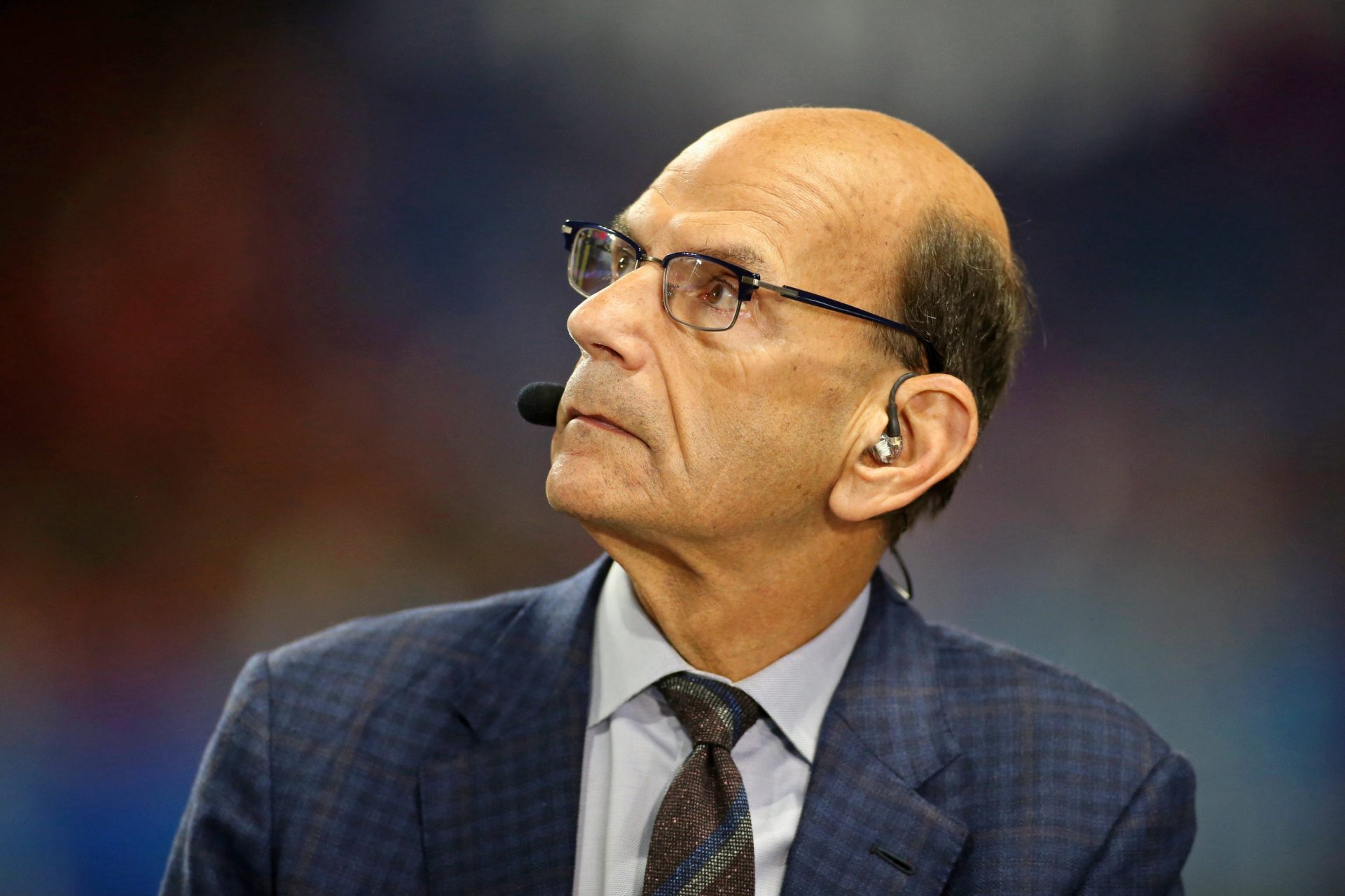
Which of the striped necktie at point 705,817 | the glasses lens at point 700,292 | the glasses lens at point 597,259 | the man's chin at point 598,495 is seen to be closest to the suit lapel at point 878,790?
the striped necktie at point 705,817

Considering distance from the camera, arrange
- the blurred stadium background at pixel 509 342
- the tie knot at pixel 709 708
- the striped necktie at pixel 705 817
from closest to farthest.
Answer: the striped necktie at pixel 705 817 → the tie knot at pixel 709 708 → the blurred stadium background at pixel 509 342

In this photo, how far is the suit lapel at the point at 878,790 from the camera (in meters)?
1.80

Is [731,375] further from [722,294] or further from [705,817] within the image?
[705,817]

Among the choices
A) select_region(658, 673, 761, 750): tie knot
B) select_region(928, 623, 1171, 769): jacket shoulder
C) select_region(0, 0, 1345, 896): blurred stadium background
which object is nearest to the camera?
select_region(658, 673, 761, 750): tie knot

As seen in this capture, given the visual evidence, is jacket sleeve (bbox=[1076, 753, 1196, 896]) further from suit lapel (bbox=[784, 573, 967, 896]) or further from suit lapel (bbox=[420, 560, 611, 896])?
suit lapel (bbox=[420, 560, 611, 896])

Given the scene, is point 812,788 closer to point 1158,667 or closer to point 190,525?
point 1158,667

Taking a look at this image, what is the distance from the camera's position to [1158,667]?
9.20 ft

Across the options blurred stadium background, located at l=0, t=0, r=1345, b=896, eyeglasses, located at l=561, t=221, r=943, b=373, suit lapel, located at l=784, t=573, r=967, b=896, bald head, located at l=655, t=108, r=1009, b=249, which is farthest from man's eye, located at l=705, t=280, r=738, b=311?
blurred stadium background, located at l=0, t=0, r=1345, b=896

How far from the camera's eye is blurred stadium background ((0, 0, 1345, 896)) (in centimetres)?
245

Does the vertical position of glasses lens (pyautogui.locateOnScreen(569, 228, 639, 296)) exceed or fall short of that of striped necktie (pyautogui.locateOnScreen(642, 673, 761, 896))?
it exceeds it

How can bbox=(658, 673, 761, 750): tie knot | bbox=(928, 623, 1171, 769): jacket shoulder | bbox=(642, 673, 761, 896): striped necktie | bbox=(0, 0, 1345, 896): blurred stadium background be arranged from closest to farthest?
bbox=(642, 673, 761, 896): striped necktie < bbox=(658, 673, 761, 750): tie knot < bbox=(928, 623, 1171, 769): jacket shoulder < bbox=(0, 0, 1345, 896): blurred stadium background

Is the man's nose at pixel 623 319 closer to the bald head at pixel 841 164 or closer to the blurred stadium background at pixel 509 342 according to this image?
the bald head at pixel 841 164

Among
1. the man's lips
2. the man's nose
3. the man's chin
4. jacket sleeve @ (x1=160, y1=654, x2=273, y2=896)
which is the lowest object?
jacket sleeve @ (x1=160, y1=654, x2=273, y2=896)

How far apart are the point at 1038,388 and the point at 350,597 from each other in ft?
5.90
